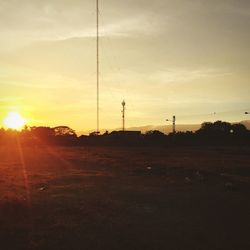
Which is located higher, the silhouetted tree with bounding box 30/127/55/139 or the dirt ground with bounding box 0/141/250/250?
the silhouetted tree with bounding box 30/127/55/139

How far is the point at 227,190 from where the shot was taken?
15.4 m

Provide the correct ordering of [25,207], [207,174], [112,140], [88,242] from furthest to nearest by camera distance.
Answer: [112,140], [207,174], [25,207], [88,242]

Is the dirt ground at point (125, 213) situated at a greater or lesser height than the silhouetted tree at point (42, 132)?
lesser

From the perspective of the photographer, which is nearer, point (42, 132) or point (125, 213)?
point (125, 213)

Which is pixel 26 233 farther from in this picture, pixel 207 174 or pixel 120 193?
pixel 207 174

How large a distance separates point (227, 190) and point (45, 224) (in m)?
7.79

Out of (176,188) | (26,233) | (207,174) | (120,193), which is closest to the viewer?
(26,233)

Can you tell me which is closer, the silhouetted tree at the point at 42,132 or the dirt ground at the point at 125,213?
the dirt ground at the point at 125,213

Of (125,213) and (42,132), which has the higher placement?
(42,132)

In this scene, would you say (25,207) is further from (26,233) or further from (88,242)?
(88,242)

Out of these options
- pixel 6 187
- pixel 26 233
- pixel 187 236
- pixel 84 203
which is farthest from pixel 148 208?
pixel 6 187

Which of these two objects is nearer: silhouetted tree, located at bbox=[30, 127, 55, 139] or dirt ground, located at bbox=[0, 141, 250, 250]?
dirt ground, located at bbox=[0, 141, 250, 250]

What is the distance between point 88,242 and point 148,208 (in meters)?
3.74

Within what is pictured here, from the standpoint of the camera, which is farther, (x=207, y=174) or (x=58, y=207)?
(x=207, y=174)
